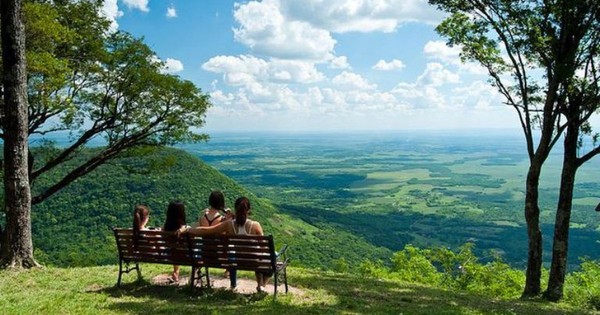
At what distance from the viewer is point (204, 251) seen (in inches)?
339

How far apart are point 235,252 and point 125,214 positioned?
189 ft

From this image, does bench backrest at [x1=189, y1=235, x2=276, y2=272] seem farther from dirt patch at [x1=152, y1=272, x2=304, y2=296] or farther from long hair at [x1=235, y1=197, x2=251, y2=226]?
dirt patch at [x1=152, y1=272, x2=304, y2=296]

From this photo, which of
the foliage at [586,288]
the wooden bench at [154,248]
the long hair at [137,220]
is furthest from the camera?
the foliage at [586,288]

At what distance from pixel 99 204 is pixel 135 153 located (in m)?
49.9

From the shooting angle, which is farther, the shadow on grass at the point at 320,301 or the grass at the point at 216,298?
the shadow on grass at the point at 320,301

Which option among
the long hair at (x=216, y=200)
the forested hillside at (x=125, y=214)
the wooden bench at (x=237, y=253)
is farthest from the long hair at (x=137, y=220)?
the forested hillside at (x=125, y=214)

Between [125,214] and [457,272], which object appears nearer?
[457,272]

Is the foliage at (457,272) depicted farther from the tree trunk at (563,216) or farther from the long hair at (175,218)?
the long hair at (175,218)

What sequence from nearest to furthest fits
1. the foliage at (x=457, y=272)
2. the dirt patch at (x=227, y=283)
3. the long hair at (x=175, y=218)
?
the long hair at (x=175, y=218) → the dirt patch at (x=227, y=283) → the foliage at (x=457, y=272)

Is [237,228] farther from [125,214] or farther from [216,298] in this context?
[125,214]

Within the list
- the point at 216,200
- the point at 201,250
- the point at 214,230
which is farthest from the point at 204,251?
the point at 216,200

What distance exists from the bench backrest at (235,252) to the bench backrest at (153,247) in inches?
10.1

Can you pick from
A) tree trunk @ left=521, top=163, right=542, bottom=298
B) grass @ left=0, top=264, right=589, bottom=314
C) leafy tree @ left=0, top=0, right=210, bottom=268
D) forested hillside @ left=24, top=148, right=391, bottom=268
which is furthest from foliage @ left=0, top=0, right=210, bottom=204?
forested hillside @ left=24, top=148, right=391, bottom=268

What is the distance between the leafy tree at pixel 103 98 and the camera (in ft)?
49.4
